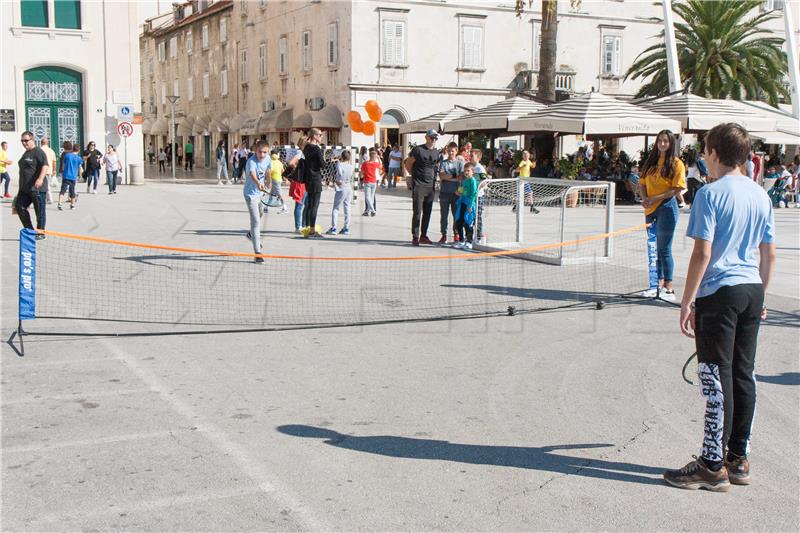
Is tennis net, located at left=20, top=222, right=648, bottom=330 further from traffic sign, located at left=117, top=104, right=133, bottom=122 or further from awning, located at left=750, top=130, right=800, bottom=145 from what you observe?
traffic sign, located at left=117, top=104, right=133, bottom=122

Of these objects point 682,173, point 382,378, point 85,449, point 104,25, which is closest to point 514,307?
point 682,173

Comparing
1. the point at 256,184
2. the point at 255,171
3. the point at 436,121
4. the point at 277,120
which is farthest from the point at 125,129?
the point at 256,184

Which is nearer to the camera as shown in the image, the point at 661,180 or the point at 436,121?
the point at 661,180

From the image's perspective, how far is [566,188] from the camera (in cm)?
1341

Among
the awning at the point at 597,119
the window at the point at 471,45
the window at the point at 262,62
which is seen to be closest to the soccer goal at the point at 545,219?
the awning at the point at 597,119

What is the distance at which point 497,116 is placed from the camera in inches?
1033

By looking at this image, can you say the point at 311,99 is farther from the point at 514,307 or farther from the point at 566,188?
the point at 514,307

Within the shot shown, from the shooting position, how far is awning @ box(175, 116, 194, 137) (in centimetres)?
6103

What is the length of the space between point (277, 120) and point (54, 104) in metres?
14.0

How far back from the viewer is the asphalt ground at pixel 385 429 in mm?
4133

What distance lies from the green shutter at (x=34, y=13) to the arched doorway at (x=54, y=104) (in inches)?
68.5

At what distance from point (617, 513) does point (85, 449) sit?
2946 millimetres

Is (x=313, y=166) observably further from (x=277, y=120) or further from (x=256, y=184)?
(x=277, y=120)

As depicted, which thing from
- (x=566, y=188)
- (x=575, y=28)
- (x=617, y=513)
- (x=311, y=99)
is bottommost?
(x=617, y=513)
